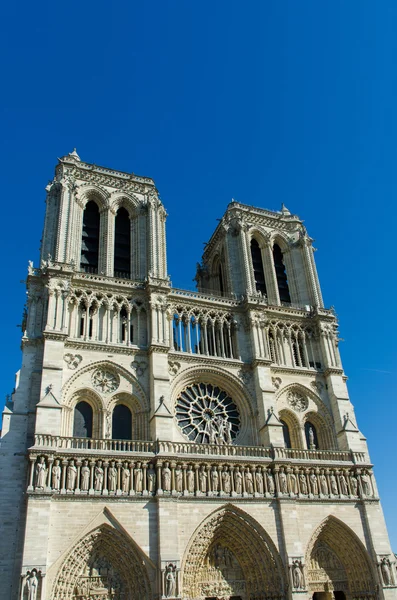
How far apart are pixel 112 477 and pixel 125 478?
51 centimetres

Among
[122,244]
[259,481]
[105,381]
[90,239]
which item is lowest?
[259,481]

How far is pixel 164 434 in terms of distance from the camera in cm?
2188

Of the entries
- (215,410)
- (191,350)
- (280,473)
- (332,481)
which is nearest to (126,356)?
(191,350)

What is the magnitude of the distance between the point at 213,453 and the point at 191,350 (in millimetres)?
5254

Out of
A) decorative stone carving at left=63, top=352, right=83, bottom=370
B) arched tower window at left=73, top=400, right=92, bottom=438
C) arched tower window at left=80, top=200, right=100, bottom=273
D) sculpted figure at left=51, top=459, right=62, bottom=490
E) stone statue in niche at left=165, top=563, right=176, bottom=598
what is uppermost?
arched tower window at left=80, top=200, right=100, bottom=273

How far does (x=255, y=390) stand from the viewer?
25.8 m

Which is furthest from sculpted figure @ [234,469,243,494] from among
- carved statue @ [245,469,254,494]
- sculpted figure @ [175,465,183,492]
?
sculpted figure @ [175,465,183,492]

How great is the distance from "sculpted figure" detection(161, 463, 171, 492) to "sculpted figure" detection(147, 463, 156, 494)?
35 centimetres

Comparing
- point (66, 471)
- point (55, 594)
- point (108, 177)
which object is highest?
point (108, 177)

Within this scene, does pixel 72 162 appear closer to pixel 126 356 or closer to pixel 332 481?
pixel 126 356

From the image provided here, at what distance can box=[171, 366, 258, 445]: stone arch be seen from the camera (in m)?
24.9

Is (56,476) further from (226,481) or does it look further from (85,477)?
(226,481)

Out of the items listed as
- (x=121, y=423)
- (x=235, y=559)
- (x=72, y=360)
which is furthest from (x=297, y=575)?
(x=72, y=360)

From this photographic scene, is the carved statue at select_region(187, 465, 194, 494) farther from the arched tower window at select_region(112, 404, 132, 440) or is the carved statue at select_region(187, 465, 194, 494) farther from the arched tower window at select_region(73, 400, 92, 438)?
the arched tower window at select_region(73, 400, 92, 438)
